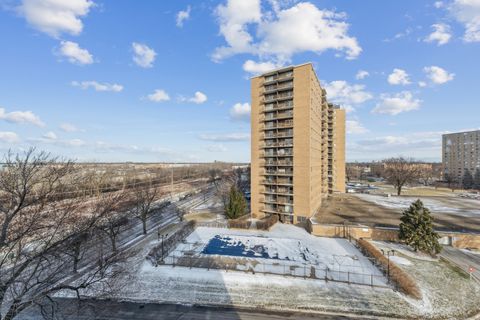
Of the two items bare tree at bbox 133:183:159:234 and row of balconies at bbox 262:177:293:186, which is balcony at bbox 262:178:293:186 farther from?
bare tree at bbox 133:183:159:234

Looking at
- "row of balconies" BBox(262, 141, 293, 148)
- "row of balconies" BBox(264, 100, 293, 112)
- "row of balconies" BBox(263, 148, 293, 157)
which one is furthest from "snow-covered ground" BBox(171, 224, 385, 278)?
"row of balconies" BBox(264, 100, 293, 112)

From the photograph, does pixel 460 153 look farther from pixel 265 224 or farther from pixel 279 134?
pixel 265 224

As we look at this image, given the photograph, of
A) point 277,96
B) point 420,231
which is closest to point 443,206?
point 420,231

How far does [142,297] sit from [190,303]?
3.57 m

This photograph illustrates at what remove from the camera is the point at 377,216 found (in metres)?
36.7

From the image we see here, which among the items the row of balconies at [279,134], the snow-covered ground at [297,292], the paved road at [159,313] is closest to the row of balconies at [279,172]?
the row of balconies at [279,134]

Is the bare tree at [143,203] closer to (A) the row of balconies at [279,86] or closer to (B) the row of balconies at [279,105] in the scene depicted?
(B) the row of balconies at [279,105]

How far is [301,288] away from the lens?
1809 cm

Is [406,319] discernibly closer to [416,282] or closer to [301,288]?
[416,282]

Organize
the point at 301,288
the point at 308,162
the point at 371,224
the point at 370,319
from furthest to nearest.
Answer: the point at 308,162 < the point at 371,224 < the point at 301,288 < the point at 370,319

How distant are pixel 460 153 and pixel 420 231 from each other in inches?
3952

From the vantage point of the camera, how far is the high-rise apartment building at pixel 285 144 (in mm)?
35250

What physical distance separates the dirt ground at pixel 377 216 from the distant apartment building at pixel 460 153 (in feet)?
208

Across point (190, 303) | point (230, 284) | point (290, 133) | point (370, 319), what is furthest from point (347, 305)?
point (290, 133)
